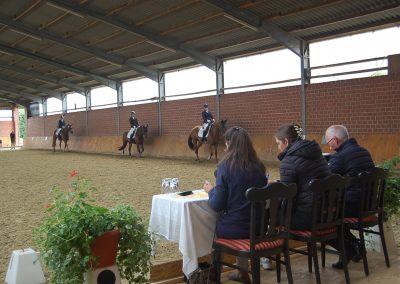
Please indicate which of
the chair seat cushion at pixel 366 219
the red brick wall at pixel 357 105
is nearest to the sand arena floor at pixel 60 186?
the chair seat cushion at pixel 366 219

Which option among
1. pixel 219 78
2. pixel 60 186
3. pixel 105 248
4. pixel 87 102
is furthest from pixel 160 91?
pixel 105 248

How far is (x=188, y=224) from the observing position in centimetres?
326

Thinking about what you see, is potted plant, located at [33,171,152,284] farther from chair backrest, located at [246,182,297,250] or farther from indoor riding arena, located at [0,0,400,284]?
indoor riding arena, located at [0,0,400,284]

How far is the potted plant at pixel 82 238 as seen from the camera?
2500 mm

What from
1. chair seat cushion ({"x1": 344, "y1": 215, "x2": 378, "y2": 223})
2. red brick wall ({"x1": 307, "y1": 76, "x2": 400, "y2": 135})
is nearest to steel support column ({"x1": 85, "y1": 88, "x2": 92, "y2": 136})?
red brick wall ({"x1": 307, "y1": 76, "x2": 400, "y2": 135})

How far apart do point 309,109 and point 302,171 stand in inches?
447

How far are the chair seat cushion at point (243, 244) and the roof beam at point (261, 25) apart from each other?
10.2m

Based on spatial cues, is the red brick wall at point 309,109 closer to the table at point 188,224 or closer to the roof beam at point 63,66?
the roof beam at point 63,66

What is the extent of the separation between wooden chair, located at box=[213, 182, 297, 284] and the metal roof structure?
9.94 m

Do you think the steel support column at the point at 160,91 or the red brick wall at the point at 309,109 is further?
the steel support column at the point at 160,91

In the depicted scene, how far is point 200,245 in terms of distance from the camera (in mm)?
3320

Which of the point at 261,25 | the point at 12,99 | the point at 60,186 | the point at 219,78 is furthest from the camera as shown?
the point at 12,99

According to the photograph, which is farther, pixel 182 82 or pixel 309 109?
pixel 182 82

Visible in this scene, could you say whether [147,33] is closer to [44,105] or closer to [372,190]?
[372,190]
